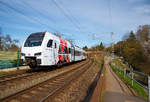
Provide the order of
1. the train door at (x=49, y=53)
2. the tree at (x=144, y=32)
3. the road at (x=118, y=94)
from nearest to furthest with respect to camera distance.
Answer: the road at (x=118, y=94), the train door at (x=49, y=53), the tree at (x=144, y=32)

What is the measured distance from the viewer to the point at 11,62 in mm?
11742

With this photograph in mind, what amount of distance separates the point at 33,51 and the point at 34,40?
1.21 m

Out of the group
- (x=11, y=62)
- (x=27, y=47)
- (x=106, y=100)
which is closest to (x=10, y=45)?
(x=11, y=62)

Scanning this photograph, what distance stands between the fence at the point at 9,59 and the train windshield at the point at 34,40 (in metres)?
3.02

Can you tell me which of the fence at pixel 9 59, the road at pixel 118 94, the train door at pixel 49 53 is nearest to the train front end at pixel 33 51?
the train door at pixel 49 53

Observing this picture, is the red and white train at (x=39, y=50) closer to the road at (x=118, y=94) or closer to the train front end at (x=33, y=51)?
the train front end at (x=33, y=51)

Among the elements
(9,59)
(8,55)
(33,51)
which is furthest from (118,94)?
(8,55)

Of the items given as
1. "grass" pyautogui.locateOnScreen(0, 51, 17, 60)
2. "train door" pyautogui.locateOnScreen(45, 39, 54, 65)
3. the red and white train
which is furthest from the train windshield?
"grass" pyautogui.locateOnScreen(0, 51, 17, 60)

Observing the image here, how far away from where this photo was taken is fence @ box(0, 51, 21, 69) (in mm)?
10711

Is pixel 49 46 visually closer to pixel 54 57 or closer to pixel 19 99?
pixel 54 57

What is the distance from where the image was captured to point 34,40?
977 cm

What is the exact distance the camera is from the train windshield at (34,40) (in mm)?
9480

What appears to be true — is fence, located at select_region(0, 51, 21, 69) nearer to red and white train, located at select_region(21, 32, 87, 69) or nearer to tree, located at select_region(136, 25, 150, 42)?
red and white train, located at select_region(21, 32, 87, 69)

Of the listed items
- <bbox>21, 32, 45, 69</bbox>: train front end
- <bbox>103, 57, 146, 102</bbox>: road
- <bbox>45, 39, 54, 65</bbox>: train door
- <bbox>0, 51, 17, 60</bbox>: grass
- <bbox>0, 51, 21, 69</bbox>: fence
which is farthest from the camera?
<bbox>0, 51, 17, 60</bbox>: grass
